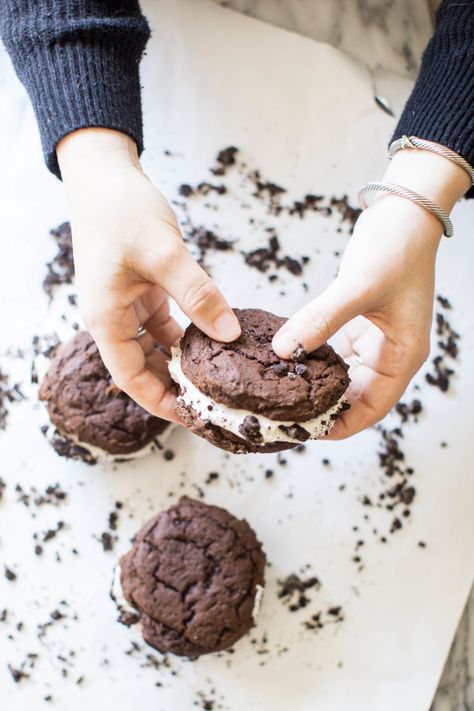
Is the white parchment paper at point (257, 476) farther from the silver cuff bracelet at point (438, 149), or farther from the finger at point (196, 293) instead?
the finger at point (196, 293)

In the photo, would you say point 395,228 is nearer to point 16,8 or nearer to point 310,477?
point 310,477


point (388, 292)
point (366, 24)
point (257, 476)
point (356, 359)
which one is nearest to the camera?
point (388, 292)

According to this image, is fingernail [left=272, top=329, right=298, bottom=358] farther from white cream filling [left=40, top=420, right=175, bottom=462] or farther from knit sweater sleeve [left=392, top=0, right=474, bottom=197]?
white cream filling [left=40, top=420, right=175, bottom=462]

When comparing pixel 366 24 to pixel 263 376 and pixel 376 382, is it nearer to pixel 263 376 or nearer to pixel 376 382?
pixel 376 382

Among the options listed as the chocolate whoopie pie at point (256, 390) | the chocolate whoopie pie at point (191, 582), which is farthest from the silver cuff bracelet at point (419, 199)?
the chocolate whoopie pie at point (191, 582)

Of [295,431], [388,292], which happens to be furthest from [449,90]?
[295,431]

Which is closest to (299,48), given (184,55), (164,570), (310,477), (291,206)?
(184,55)
